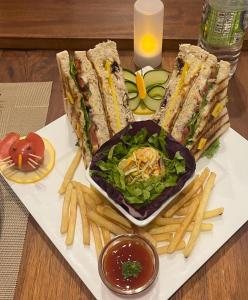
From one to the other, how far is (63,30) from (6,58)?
21.1 inches

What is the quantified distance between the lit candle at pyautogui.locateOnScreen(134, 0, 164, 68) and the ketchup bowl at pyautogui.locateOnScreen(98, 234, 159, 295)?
1.58 meters

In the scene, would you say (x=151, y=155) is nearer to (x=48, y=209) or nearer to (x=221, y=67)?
(x=48, y=209)

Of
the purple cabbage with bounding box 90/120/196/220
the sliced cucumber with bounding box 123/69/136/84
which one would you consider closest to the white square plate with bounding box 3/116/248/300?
the purple cabbage with bounding box 90/120/196/220

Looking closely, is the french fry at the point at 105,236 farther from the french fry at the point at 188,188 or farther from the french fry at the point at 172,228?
the french fry at the point at 188,188

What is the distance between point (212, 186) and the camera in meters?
2.21

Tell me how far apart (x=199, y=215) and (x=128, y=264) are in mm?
463

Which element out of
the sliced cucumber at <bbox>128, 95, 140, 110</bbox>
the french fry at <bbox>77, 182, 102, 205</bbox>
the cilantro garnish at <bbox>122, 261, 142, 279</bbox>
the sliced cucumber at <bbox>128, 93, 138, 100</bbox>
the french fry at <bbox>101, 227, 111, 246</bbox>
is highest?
the sliced cucumber at <bbox>128, 93, 138, 100</bbox>

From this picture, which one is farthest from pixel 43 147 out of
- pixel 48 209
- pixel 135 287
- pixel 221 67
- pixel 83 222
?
pixel 221 67

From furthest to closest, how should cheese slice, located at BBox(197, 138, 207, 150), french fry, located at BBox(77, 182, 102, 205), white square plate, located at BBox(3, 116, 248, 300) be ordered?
cheese slice, located at BBox(197, 138, 207, 150) → french fry, located at BBox(77, 182, 102, 205) → white square plate, located at BBox(3, 116, 248, 300)

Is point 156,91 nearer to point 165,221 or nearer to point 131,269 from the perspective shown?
point 165,221

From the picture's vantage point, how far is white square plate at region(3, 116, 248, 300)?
76.4 inches

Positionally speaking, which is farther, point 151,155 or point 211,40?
point 211,40

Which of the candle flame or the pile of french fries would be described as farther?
the candle flame

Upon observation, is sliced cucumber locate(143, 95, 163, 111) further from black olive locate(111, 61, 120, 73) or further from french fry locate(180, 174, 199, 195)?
french fry locate(180, 174, 199, 195)
